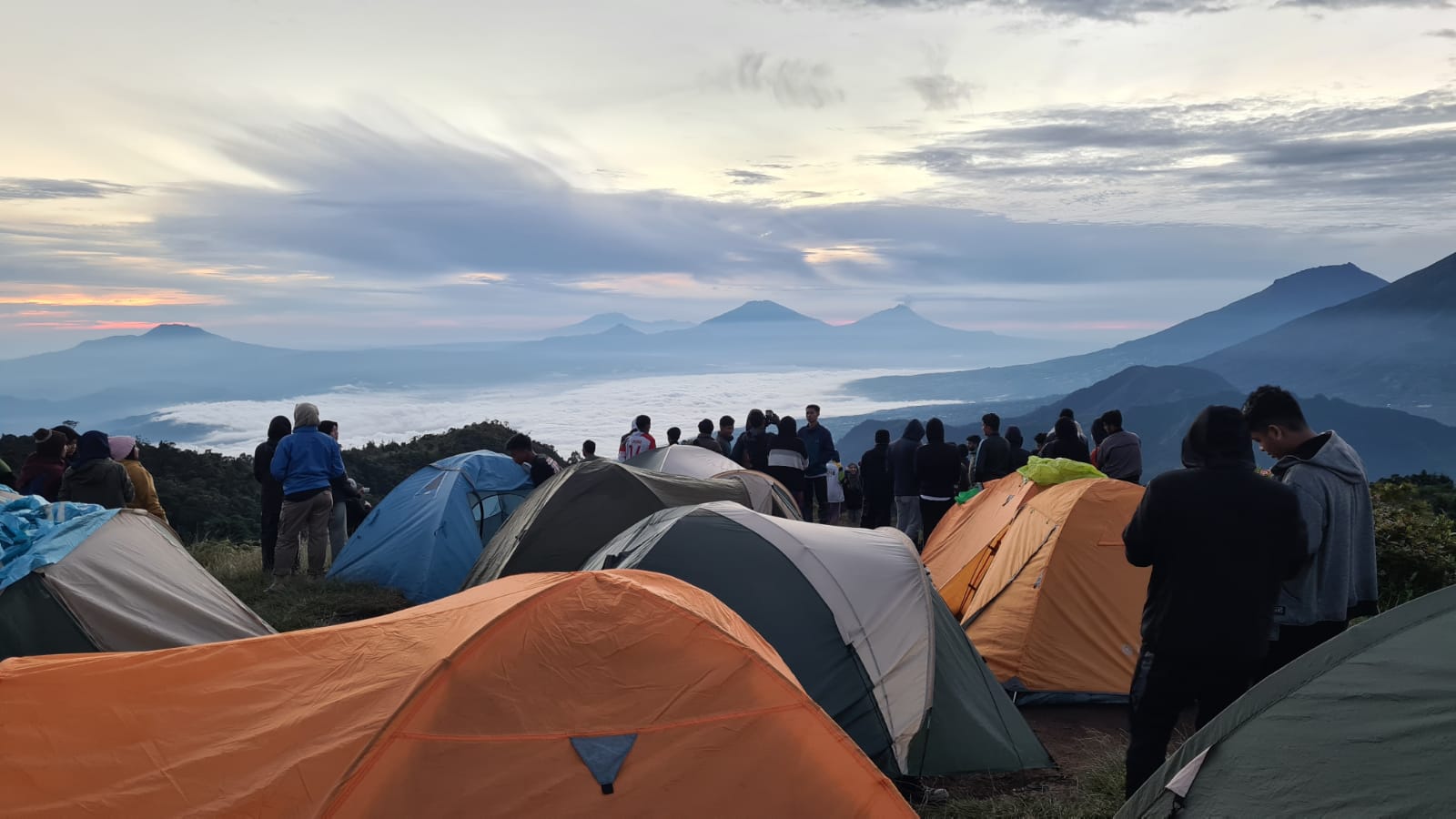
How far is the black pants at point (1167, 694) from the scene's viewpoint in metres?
4.33

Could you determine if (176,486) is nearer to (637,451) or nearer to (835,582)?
(637,451)

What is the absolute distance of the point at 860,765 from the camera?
13.3 ft

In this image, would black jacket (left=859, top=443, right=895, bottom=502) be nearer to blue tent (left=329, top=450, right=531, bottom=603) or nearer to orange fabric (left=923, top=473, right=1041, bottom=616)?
orange fabric (left=923, top=473, right=1041, bottom=616)

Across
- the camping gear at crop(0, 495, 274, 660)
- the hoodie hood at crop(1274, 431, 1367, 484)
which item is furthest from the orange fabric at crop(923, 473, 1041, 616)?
the camping gear at crop(0, 495, 274, 660)

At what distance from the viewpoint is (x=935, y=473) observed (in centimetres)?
1210

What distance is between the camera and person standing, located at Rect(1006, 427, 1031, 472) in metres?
13.2

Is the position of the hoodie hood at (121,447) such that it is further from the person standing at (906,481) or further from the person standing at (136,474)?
the person standing at (906,481)

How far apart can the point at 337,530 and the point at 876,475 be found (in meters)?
7.32

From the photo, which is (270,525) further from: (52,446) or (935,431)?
(935,431)

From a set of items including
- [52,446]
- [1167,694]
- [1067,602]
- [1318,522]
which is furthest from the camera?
[52,446]

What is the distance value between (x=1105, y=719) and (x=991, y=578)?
1.55 m

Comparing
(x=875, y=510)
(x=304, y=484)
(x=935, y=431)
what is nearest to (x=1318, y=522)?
(x=935, y=431)

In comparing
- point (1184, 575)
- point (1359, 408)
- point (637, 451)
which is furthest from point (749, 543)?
point (1359, 408)

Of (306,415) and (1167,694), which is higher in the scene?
(306,415)
